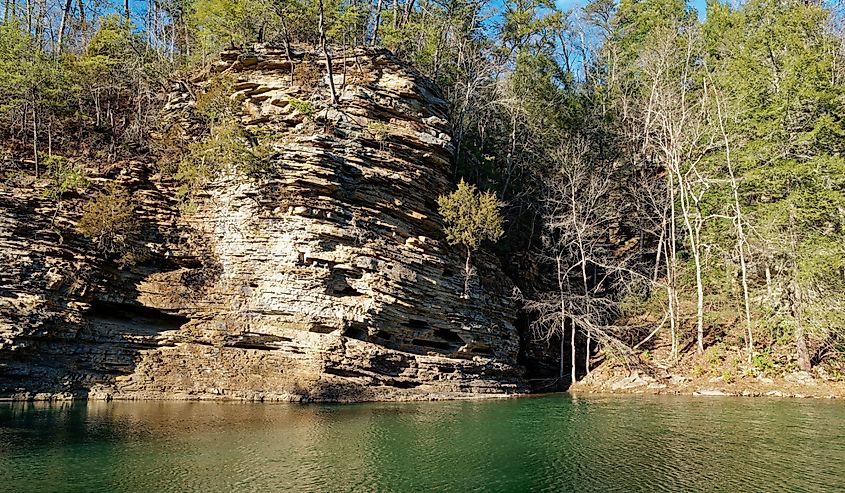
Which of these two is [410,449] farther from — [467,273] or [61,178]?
[61,178]

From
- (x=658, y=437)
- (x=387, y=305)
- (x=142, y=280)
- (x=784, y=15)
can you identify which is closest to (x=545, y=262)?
(x=387, y=305)

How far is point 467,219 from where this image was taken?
82.0ft

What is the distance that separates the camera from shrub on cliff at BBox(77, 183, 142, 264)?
70.0 feet

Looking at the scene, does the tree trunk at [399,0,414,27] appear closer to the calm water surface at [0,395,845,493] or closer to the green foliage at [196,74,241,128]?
the green foliage at [196,74,241,128]

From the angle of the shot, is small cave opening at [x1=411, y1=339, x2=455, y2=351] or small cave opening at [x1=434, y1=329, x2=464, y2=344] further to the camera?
small cave opening at [x1=434, y1=329, x2=464, y2=344]

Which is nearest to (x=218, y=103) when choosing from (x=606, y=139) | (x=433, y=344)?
(x=433, y=344)

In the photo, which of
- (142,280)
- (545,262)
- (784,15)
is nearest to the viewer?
(142,280)

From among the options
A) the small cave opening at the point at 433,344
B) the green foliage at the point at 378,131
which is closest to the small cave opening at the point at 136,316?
the small cave opening at the point at 433,344

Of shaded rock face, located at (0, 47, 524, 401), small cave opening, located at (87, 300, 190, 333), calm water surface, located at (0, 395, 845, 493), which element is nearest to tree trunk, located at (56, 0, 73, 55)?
shaded rock face, located at (0, 47, 524, 401)

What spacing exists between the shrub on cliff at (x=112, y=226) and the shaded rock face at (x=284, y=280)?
0.55 m

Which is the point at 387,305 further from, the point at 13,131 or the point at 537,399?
the point at 13,131

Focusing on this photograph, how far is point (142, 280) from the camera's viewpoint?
22141 millimetres

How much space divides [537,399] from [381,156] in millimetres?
12217

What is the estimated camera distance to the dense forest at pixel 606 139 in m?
24.8
